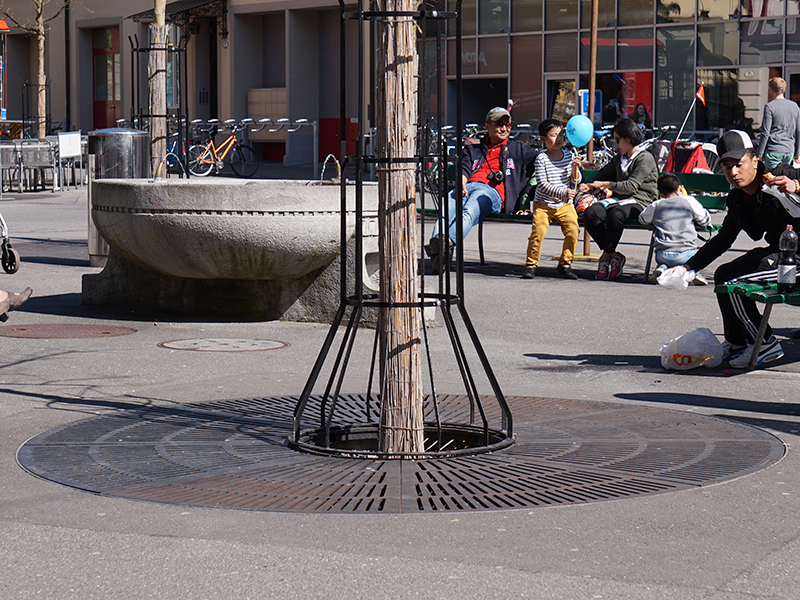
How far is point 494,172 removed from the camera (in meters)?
13.0

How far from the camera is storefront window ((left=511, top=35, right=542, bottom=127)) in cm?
2973

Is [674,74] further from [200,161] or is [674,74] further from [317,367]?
[317,367]

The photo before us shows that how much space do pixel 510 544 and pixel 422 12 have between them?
222 cm

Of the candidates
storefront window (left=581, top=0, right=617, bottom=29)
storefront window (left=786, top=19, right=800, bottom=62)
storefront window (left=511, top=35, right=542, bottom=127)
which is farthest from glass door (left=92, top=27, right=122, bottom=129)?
storefront window (left=786, top=19, right=800, bottom=62)

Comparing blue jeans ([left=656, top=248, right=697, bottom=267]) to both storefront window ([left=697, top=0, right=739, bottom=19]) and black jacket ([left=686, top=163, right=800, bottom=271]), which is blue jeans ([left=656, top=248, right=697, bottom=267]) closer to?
black jacket ([left=686, top=163, right=800, bottom=271])

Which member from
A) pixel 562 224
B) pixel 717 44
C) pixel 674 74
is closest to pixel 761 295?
pixel 562 224

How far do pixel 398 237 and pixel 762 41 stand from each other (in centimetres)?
2204

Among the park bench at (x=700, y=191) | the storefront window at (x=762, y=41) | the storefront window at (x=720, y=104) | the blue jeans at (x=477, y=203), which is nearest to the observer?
the blue jeans at (x=477, y=203)

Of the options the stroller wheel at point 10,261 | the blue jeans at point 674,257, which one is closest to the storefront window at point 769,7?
the blue jeans at point 674,257

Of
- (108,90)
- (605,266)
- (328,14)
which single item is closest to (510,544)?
(605,266)

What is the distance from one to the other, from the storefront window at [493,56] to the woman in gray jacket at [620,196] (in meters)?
18.2

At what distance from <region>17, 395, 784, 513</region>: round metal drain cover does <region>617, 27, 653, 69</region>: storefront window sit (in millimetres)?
22286

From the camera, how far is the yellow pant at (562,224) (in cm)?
1202

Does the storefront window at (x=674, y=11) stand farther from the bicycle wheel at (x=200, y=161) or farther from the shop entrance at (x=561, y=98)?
the bicycle wheel at (x=200, y=161)
